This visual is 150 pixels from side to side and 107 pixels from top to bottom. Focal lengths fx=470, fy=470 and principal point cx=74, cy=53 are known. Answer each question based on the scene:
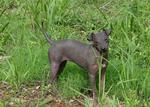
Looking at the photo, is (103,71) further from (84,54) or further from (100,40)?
(100,40)

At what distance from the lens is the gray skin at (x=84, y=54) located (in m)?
4.09

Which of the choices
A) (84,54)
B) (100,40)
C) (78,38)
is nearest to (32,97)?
(84,54)

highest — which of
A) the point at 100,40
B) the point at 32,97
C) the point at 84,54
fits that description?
the point at 100,40

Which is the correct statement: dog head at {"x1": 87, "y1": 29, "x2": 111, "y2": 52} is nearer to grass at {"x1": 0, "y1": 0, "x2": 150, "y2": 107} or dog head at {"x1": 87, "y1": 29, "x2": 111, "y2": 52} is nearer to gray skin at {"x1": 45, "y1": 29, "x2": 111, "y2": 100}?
gray skin at {"x1": 45, "y1": 29, "x2": 111, "y2": 100}

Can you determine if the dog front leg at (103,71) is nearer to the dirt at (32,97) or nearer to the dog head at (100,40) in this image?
the dog head at (100,40)

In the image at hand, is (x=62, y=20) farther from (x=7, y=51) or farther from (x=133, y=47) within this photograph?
(x=133, y=47)

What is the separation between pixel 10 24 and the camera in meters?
5.69

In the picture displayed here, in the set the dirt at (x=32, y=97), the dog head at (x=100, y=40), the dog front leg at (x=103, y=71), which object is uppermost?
the dog head at (x=100, y=40)

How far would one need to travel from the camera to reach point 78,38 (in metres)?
5.49

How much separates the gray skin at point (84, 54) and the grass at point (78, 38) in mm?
167

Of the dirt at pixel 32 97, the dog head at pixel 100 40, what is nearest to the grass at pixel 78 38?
the dirt at pixel 32 97

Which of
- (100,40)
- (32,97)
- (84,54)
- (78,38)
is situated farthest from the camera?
(78,38)

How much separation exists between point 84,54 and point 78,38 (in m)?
1.23

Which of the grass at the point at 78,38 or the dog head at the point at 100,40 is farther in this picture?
the grass at the point at 78,38
